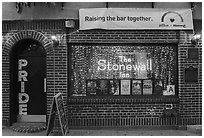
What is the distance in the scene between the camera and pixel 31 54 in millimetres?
7324

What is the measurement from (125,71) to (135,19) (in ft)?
4.81

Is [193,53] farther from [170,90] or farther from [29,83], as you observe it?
[29,83]

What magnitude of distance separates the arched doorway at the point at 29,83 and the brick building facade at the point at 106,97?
13.3 inches

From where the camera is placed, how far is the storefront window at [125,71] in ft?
23.1

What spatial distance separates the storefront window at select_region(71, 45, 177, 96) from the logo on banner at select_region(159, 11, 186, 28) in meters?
0.62

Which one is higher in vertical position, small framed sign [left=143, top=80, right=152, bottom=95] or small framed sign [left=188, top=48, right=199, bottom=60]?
small framed sign [left=188, top=48, right=199, bottom=60]

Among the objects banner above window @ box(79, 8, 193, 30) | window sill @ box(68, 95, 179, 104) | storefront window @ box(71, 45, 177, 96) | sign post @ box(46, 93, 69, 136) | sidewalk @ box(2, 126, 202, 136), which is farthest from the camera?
storefront window @ box(71, 45, 177, 96)

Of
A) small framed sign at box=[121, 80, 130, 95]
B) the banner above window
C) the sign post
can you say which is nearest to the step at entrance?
the sign post

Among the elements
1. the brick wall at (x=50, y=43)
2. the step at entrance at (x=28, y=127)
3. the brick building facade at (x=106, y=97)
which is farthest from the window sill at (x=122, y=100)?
the step at entrance at (x=28, y=127)

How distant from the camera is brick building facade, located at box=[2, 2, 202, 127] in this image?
6.85 m

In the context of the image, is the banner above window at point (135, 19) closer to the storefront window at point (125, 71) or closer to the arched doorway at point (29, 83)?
the storefront window at point (125, 71)

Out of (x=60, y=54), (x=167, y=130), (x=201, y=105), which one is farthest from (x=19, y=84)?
(x=201, y=105)

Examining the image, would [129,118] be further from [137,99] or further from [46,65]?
[46,65]

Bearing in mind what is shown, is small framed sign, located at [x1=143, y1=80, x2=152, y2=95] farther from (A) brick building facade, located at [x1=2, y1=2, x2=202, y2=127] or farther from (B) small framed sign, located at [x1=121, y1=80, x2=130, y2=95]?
(B) small framed sign, located at [x1=121, y1=80, x2=130, y2=95]
